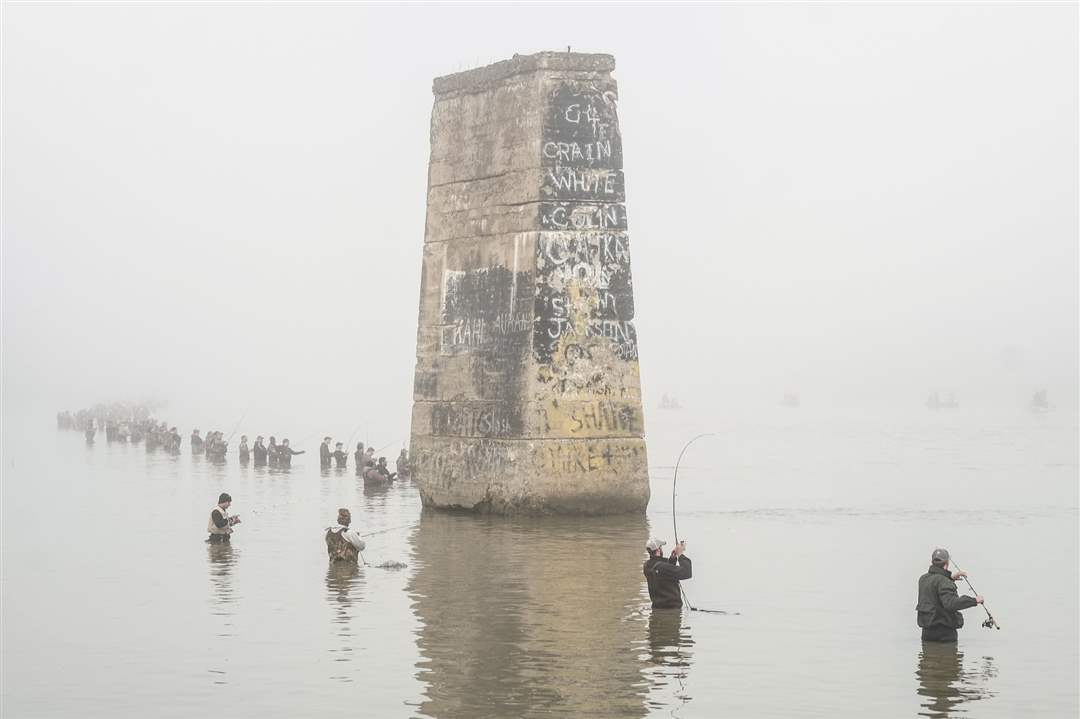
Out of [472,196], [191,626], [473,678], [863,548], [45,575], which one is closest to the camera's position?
[473,678]

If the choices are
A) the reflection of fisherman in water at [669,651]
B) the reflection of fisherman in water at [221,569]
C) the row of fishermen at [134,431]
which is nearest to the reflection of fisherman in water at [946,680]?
the reflection of fisherman in water at [669,651]

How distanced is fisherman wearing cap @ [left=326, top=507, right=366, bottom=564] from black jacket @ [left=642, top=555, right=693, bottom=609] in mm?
4603

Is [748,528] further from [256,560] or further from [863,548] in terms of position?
[256,560]

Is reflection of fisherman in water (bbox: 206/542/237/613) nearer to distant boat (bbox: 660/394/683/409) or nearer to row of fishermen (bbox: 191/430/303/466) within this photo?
row of fishermen (bbox: 191/430/303/466)

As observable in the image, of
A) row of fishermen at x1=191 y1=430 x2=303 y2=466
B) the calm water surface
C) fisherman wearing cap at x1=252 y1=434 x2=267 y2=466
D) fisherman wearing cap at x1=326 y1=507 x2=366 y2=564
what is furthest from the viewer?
fisherman wearing cap at x1=252 y1=434 x2=267 y2=466

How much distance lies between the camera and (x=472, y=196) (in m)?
25.5

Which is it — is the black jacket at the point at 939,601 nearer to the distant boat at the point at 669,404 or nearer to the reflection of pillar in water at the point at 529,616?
the reflection of pillar in water at the point at 529,616

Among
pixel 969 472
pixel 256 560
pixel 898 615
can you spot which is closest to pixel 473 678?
pixel 898 615

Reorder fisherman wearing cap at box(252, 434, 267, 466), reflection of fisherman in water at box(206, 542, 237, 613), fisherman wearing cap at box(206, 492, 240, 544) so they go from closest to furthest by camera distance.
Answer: reflection of fisherman in water at box(206, 542, 237, 613) → fisherman wearing cap at box(206, 492, 240, 544) → fisherman wearing cap at box(252, 434, 267, 466)

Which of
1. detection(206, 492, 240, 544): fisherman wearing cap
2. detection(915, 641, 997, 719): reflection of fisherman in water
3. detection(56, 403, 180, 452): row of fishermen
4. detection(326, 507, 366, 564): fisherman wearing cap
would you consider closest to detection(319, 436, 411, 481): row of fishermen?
detection(56, 403, 180, 452): row of fishermen

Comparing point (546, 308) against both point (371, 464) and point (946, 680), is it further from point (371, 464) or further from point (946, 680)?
point (946, 680)

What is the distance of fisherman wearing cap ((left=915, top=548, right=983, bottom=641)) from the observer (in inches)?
574

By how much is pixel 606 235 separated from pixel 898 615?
8.96 metres

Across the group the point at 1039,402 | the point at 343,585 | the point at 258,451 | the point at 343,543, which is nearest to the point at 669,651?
the point at 343,585
